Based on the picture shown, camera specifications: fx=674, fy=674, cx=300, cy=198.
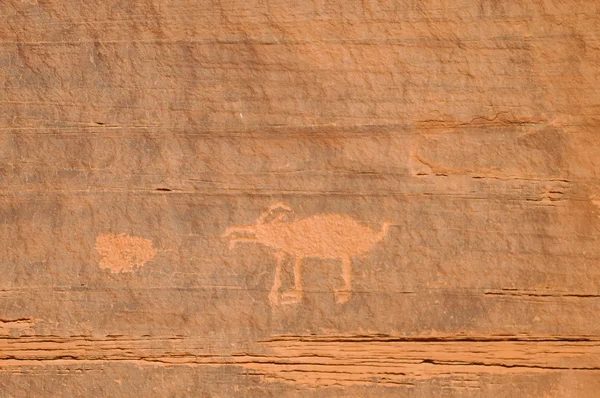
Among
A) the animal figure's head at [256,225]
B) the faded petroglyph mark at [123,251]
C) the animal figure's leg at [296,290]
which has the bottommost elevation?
the animal figure's leg at [296,290]

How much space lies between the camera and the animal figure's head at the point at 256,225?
2.15m

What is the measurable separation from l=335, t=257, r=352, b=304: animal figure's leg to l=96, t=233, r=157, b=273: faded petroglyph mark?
1.97 feet

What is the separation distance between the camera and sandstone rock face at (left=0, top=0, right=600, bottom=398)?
2141 millimetres

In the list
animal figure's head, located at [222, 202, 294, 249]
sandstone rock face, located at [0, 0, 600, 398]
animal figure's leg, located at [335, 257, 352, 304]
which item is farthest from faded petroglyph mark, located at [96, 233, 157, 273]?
animal figure's leg, located at [335, 257, 352, 304]

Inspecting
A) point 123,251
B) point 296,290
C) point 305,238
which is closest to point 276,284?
point 296,290

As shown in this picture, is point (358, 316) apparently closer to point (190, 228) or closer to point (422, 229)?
point (422, 229)

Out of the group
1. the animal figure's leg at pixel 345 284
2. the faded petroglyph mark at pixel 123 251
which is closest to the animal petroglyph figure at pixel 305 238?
the animal figure's leg at pixel 345 284

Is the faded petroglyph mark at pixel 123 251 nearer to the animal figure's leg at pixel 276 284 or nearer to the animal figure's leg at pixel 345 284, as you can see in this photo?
the animal figure's leg at pixel 276 284

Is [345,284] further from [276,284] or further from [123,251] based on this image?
[123,251]

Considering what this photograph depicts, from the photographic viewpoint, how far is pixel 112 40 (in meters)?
2.19

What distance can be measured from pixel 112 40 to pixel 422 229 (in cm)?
117

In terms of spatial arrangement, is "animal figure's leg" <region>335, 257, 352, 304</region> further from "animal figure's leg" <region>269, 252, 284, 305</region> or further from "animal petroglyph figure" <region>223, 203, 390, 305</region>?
"animal figure's leg" <region>269, 252, 284, 305</region>

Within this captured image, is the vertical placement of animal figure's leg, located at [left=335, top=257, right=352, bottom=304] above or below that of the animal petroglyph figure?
below

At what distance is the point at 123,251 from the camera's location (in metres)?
2.15
